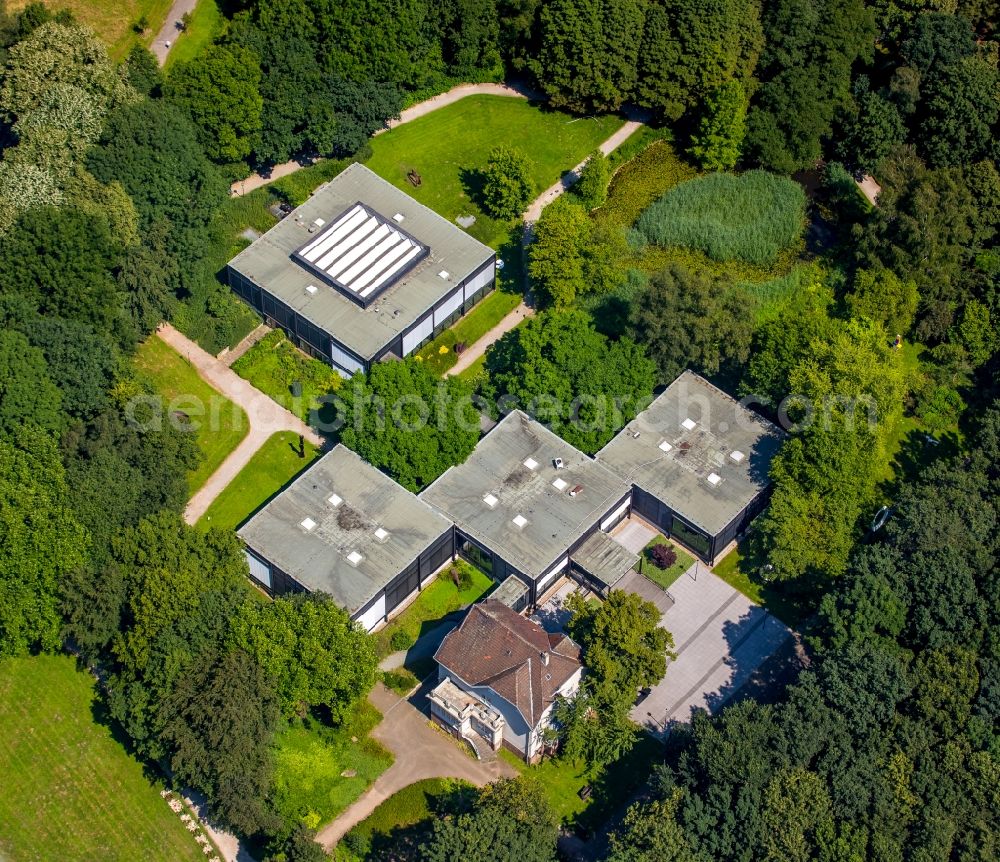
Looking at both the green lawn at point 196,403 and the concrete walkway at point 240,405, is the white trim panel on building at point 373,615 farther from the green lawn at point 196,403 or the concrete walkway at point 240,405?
the green lawn at point 196,403

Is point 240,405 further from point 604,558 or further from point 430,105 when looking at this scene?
point 430,105

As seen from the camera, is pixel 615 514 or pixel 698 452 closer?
pixel 615 514

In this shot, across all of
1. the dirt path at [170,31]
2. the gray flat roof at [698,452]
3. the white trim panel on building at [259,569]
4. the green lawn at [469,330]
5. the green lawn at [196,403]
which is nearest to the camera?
the white trim panel on building at [259,569]

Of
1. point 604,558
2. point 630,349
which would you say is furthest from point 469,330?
point 604,558

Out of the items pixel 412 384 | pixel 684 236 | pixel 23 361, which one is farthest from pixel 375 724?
pixel 684 236

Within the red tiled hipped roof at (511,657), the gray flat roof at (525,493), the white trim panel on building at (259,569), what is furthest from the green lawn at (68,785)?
the gray flat roof at (525,493)

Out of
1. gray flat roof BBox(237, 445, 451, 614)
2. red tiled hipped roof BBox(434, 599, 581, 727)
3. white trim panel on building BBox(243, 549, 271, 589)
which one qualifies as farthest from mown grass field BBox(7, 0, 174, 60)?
red tiled hipped roof BBox(434, 599, 581, 727)
